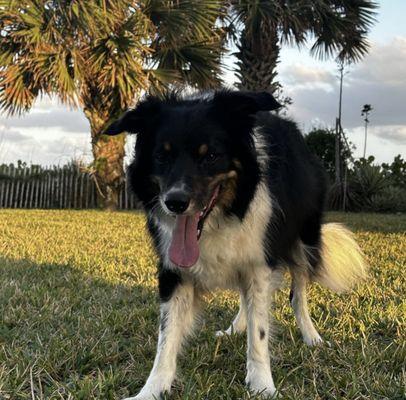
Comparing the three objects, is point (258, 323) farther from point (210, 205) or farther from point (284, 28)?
point (284, 28)

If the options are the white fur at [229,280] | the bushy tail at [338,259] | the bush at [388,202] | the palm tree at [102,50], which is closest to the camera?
the white fur at [229,280]

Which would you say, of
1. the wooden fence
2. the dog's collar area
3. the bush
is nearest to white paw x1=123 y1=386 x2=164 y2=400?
the dog's collar area

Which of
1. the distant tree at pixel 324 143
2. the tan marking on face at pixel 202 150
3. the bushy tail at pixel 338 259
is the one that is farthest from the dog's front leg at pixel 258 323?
the distant tree at pixel 324 143

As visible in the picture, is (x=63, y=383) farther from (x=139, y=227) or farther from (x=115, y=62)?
(x=115, y=62)

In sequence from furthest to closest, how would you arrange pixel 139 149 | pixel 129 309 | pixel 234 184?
pixel 129 309, pixel 139 149, pixel 234 184

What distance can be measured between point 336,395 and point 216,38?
12654mm

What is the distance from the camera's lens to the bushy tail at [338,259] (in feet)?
11.9

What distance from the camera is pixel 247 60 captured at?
14.0 metres

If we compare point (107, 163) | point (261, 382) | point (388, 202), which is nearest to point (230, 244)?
point (261, 382)

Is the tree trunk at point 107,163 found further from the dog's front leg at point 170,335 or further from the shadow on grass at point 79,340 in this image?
the dog's front leg at point 170,335

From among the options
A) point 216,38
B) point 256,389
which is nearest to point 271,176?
point 256,389

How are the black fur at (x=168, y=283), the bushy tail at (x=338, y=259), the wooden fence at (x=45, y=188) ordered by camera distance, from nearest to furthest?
the black fur at (x=168, y=283), the bushy tail at (x=338, y=259), the wooden fence at (x=45, y=188)

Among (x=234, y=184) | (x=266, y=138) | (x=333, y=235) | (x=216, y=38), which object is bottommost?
(x=333, y=235)

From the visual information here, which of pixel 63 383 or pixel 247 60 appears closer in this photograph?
pixel 63 383
